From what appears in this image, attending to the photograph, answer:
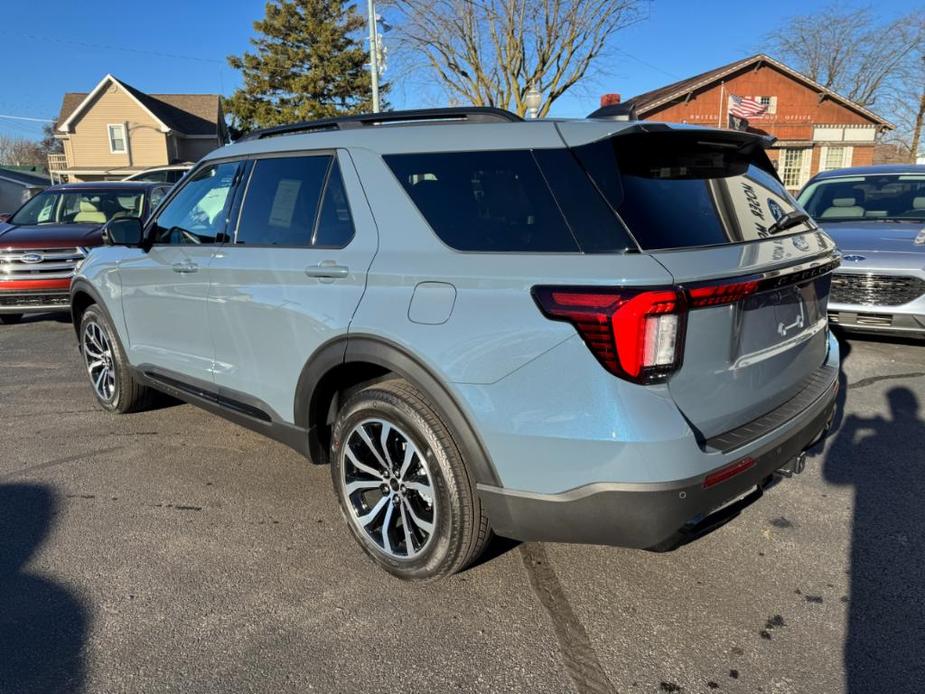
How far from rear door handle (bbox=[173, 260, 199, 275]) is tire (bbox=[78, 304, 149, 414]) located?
45.2 inches

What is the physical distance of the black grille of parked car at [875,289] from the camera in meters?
5.48

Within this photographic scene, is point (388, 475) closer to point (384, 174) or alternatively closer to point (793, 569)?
point (384, 174)

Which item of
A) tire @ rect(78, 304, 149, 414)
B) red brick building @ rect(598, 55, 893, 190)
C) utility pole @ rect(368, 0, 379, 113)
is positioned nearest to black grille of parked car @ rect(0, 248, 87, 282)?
tire @ rect(78, 304, 149, 414)

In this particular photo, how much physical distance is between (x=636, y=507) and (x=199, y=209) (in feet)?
10.00

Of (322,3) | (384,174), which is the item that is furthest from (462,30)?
(384,174)

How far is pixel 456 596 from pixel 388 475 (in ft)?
1.85

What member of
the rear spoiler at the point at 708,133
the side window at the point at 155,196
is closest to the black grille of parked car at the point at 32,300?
the side window at the point at 155,196

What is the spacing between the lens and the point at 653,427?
205cm

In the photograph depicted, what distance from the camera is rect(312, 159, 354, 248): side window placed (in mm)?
2883

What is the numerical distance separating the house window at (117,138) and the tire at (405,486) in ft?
138

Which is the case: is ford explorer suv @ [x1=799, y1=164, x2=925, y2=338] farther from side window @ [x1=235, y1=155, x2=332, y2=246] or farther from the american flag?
the american flag

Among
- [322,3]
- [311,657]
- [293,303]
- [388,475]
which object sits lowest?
[311,657]

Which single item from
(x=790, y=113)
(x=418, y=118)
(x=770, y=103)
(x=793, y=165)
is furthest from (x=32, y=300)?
(x=793, y=165)

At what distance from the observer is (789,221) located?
2.75 meters
